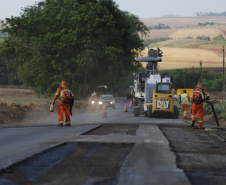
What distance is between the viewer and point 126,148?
10.9m

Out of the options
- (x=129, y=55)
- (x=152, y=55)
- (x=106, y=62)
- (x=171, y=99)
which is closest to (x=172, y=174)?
(x=171, y=99)

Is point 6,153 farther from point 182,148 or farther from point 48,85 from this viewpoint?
point 48,85

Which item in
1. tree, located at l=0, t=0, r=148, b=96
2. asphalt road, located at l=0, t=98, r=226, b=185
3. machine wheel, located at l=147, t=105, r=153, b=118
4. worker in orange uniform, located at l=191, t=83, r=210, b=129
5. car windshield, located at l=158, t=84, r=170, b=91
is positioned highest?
tree, located at l=0, t=0, r=148, b=96

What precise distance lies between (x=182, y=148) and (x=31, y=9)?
2302 inches

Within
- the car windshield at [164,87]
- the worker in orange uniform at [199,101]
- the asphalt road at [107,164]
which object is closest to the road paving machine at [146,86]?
the car windshield at [164,87]

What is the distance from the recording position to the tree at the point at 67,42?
200ft

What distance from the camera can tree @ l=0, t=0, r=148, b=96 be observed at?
61.1m

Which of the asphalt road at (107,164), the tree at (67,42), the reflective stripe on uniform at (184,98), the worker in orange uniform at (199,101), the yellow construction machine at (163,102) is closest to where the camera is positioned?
the asphalt road at (107,164)

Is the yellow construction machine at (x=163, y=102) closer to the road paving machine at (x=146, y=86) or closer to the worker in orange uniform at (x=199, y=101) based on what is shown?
the road paving machine at (x=146, y=86)

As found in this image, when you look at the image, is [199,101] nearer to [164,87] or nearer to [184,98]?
[164,87]

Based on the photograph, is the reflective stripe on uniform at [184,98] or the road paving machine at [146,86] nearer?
the reflective stripe on uniform at [184,98]

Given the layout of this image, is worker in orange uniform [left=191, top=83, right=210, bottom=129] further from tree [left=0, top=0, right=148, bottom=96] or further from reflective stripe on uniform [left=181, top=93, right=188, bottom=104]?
tree [left=0, top=0, right=148, bottom=96]

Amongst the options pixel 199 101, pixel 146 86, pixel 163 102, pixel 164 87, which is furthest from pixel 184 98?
pixel 199 101

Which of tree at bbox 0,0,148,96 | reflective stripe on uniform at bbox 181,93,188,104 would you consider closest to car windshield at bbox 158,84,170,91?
reflective stripe on uniform at bbox 181,93,188,104
